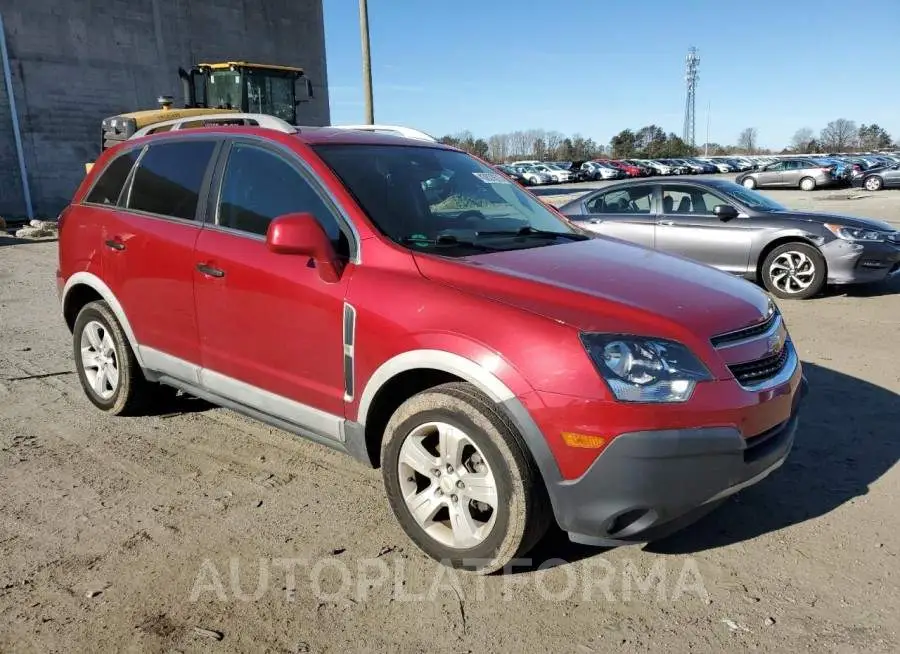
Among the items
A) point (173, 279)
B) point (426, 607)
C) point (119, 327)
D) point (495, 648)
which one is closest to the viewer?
point (495, 648)

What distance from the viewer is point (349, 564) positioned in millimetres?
3006

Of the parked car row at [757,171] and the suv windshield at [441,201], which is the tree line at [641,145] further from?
the suv windshield at [441,201]

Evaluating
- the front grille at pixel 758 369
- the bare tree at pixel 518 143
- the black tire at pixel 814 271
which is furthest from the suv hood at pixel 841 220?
the bare tree at pixel 518 143

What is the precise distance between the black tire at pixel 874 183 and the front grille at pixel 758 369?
33281 millimetres

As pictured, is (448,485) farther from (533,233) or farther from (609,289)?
(533,233)

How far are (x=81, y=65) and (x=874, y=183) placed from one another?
3153cm

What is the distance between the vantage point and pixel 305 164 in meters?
3.49

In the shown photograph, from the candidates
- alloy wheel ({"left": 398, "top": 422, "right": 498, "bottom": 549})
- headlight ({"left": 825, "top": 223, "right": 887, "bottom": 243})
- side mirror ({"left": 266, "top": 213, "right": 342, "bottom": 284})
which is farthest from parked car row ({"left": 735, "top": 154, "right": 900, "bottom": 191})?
alloy wheel ({"left": 398, "top": 422, "right": 498, "bottom": 549})

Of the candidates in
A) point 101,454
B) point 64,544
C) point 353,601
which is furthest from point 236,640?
point 101,454

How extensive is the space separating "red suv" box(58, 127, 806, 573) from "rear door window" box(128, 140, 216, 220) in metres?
0.02

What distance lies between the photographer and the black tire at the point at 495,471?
2.66m

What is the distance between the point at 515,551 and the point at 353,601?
0.66 metres

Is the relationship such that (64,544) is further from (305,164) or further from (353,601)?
(305,164)

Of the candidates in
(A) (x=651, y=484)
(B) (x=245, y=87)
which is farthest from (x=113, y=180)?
(B) (x=245, y=87)
